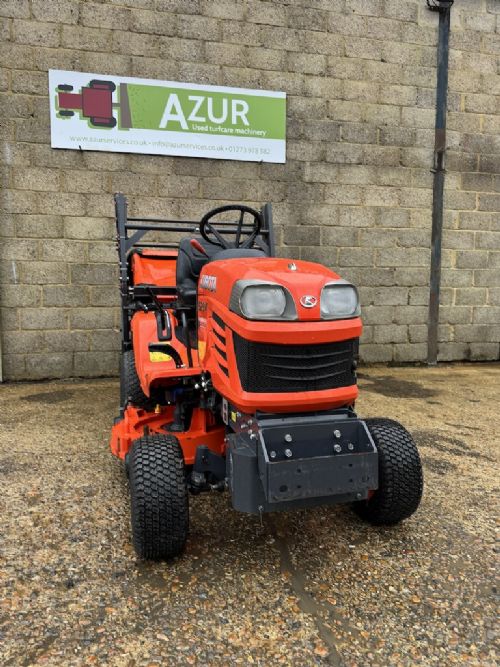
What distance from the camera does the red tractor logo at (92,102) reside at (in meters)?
4.89

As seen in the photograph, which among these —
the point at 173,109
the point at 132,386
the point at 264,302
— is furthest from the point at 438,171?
the point at 264,302

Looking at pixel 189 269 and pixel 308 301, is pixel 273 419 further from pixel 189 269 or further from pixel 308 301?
pixel 189 269

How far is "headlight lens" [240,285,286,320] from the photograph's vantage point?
195 centimetres

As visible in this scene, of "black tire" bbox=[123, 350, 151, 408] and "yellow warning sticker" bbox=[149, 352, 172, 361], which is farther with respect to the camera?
"black tire" bbox=[123, 350, 151, 408]

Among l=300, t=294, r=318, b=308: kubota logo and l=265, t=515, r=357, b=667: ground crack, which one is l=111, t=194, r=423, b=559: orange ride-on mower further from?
l=265, t=515, r=357, b=667: ground crack

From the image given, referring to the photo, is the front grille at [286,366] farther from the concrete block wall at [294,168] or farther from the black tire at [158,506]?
the concrete block wall at [294,168]

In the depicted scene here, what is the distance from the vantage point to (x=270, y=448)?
6.22ft

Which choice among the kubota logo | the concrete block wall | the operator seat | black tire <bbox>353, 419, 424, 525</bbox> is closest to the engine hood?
the kubota logo

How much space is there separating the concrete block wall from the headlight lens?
351cm

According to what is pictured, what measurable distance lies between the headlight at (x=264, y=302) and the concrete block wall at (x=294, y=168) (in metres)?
3.50

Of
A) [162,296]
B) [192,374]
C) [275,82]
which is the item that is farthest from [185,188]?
[192,374]

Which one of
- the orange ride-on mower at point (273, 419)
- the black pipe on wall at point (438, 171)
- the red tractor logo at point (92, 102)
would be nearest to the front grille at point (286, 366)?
the orange ride-on mower at point (273, 419)

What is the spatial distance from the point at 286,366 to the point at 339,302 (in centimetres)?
34

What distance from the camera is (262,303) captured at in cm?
196
